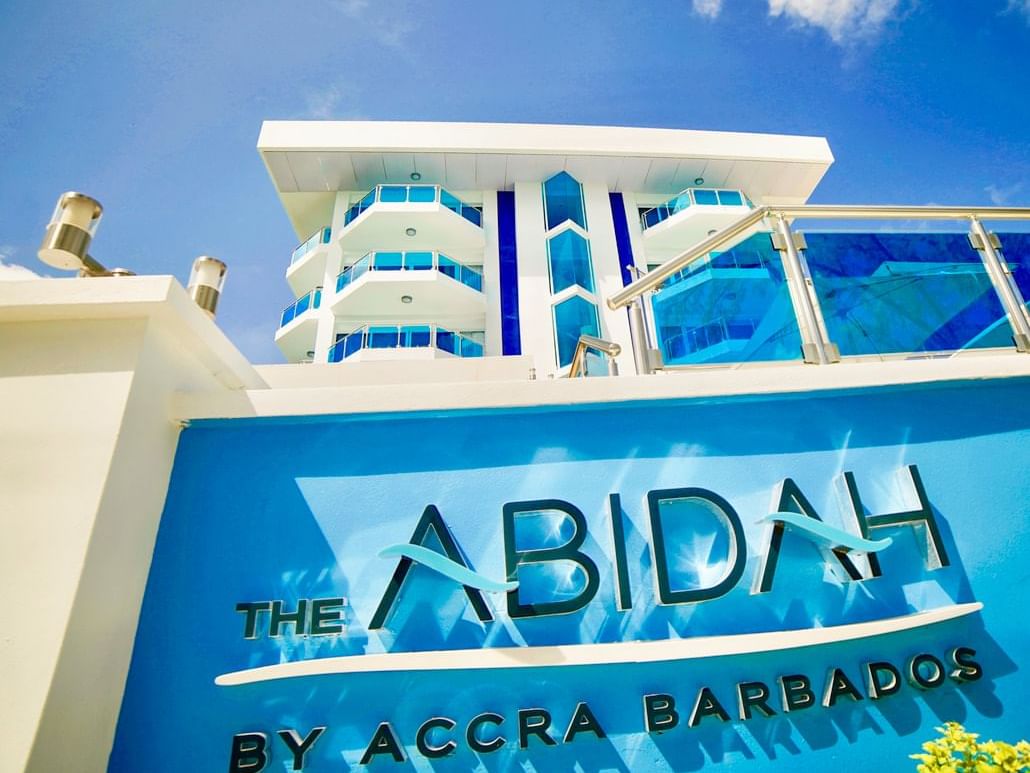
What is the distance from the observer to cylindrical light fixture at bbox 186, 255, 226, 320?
3.12 m

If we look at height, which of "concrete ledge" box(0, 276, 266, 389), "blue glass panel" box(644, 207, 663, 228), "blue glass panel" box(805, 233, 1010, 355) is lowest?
"concrete ledge" box(0, 276, 266, 389)

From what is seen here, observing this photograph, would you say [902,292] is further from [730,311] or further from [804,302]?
[730,311]

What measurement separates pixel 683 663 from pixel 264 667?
1.61 metres

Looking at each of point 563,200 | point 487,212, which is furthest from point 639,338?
point 487,212

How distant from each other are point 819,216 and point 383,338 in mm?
13744

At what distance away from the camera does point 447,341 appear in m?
15.7

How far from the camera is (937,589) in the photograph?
2.26 metres

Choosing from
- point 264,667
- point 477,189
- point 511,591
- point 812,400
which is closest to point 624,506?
point 511,591

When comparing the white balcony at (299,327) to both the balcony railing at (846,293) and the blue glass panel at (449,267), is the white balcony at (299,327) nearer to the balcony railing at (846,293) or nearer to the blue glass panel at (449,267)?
the blue glass panel at (449,267)

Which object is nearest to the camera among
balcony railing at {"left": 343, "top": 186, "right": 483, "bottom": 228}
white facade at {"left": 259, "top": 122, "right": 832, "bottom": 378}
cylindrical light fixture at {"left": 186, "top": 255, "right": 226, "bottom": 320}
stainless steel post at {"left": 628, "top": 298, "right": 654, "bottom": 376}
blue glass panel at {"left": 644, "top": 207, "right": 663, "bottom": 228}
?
stainless steel post at {"left": 628, "top": 298, "right": 654, "bottom": 376}

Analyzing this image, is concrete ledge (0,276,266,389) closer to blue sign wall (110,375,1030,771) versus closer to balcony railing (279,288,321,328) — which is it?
blue sign wall (110,375,1030,771)

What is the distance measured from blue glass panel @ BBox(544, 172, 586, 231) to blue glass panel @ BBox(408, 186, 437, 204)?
396 centimetres

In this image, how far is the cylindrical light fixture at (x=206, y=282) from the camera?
10.2ft


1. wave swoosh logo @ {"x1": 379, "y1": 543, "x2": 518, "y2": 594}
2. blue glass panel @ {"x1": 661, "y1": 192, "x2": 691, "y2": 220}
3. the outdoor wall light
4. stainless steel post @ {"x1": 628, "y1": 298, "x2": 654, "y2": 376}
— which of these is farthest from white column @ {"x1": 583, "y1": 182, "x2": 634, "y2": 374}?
wave swoosh logo @ {"x1": 379, "y1": 543, "x2": 518, "y2": 594}
